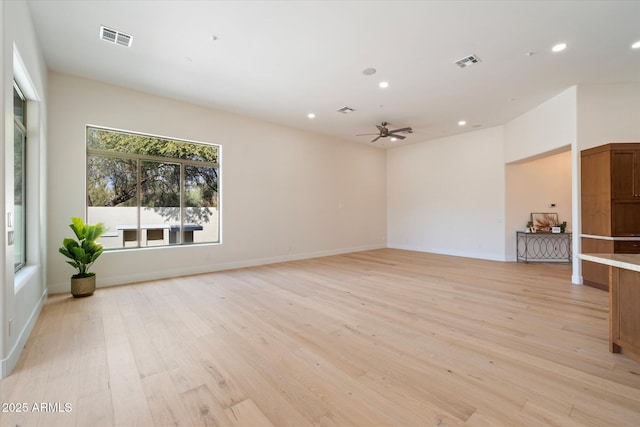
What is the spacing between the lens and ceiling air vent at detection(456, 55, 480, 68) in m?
3.91

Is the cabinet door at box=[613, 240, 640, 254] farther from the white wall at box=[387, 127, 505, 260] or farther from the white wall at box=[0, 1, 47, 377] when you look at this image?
the white wall at box=[0, 1, 47, 377]

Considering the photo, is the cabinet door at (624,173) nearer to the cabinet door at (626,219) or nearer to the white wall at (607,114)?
the cabinet door at (626,219)

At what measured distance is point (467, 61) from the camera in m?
4.01

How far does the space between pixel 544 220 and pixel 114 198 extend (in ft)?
32.2

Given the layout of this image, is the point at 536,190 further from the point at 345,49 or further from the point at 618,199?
the point at 345,49

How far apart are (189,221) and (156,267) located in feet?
3.63

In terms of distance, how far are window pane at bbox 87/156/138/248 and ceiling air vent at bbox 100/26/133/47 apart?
2189 millimetres

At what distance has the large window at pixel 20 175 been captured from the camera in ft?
10.4

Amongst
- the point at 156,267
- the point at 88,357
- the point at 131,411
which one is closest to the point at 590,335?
the point at 131,411

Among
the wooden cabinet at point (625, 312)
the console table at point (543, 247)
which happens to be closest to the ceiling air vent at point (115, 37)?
the wooden cabinet at point (625, 312)

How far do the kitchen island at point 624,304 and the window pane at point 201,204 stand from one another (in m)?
5.93

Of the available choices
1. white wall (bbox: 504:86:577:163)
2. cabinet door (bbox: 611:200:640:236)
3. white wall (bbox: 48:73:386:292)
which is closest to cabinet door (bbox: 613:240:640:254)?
cabinet door (bbox: 611:200:640:236)

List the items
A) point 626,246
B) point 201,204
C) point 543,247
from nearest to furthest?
point 626,246
point 201,204
point 543,247

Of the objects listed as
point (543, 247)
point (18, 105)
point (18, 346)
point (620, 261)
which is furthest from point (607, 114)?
point (18, 105)
